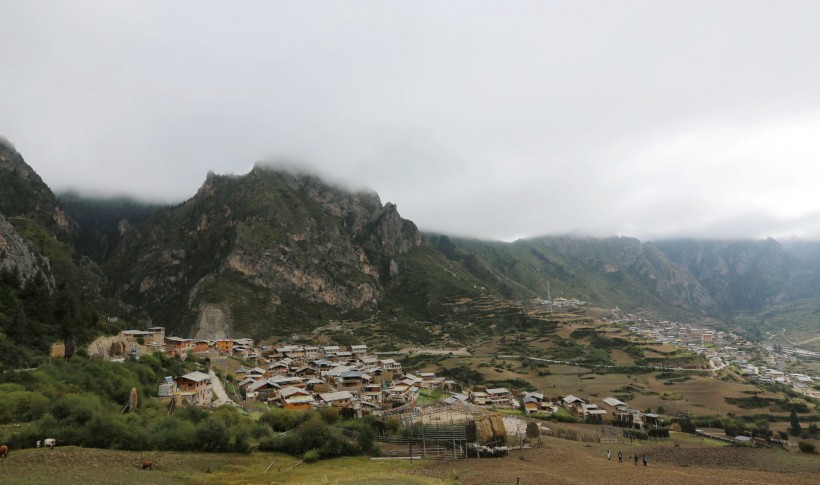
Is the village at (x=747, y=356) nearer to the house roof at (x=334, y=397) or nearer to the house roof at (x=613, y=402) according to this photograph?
the house roof at (x=613, y=402)

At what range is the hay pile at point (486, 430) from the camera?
3381cm

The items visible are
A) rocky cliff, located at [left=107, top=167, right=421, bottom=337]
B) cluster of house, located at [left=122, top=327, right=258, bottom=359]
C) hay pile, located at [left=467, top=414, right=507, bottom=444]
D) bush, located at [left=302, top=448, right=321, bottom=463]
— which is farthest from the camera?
rocky cliff, located at [left=107, top=167, right=421, bottom=337]

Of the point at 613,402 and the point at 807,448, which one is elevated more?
the point at 807,448

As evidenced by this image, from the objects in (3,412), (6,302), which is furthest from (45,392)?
(6,302)

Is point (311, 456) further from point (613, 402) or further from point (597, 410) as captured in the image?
point (613, 402)

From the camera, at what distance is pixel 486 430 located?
3456 cm

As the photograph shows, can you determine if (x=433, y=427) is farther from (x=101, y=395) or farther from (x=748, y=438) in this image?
(x=748, y=438)

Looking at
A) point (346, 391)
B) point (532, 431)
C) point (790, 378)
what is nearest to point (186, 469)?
point (532, 431)

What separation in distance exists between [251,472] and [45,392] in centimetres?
1609

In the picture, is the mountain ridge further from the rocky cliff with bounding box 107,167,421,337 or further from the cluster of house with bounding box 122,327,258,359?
the cluster of house with bounding box 122,327,258,359

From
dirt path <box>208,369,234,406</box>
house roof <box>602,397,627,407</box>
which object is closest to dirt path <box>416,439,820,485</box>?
house roof <box>602,397,627,407</box>

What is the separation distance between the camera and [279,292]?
144 m

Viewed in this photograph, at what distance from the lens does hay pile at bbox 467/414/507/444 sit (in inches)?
1331

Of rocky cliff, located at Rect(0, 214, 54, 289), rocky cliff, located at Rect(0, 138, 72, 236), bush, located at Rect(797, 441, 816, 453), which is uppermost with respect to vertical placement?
rocky cliff, located at Rect(0, 138, 72, 236)
